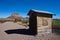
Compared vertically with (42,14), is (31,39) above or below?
below

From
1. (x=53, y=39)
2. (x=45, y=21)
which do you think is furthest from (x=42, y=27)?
(x=53, y=39)

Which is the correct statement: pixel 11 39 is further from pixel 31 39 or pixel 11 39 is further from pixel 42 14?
pixel 42 14

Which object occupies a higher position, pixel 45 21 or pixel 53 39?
pixel 45 21

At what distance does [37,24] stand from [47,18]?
89.1 inches

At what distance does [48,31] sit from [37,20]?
2866 mm

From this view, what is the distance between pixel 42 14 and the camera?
1703 centimetres

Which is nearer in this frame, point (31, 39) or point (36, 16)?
point (31, 39)

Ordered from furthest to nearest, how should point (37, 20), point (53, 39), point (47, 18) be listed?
point (47, 18), point (37, 20), point (53, 39)

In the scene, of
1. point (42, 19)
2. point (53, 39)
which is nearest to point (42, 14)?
point (42, 19)

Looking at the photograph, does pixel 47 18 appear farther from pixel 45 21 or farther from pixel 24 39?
pixel 24 39

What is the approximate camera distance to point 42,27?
16.9 meters

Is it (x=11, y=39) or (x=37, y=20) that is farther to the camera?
(x=37, y=20)

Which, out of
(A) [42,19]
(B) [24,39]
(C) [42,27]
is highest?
(A) [42,19]

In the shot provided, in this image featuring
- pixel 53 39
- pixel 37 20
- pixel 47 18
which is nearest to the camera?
pixel 53 39
